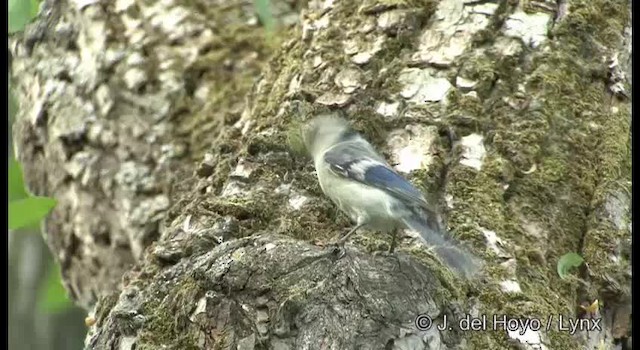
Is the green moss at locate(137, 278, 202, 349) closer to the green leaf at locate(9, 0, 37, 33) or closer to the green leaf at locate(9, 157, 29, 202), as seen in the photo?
the green leaf at locate(9, 0, 37, 33)

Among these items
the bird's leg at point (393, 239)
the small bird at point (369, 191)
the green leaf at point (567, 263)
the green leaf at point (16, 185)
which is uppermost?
the small bird at point (369, 191)

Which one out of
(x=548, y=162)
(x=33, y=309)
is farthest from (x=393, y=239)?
(x=33, y=309)

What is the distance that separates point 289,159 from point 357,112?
23 cm

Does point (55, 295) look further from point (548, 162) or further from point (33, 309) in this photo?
point (548, 162)

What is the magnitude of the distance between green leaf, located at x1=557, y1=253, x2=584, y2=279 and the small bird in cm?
25

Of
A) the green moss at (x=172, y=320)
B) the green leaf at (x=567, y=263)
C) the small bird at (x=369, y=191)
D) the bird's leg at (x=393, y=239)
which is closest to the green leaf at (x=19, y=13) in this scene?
the small bird at (x=369, y=191)

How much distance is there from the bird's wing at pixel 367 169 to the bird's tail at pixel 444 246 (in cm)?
4

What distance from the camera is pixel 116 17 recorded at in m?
3.62

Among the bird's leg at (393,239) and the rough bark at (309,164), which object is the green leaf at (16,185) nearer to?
the rough bark at (309,164)

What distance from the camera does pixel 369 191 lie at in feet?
8.02

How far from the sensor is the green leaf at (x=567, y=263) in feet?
7.90

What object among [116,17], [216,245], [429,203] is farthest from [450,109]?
[116,17]

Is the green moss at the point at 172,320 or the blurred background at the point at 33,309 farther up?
the green moss at the point at 172,320

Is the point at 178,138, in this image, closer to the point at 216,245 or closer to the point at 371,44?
the point at 371,44
